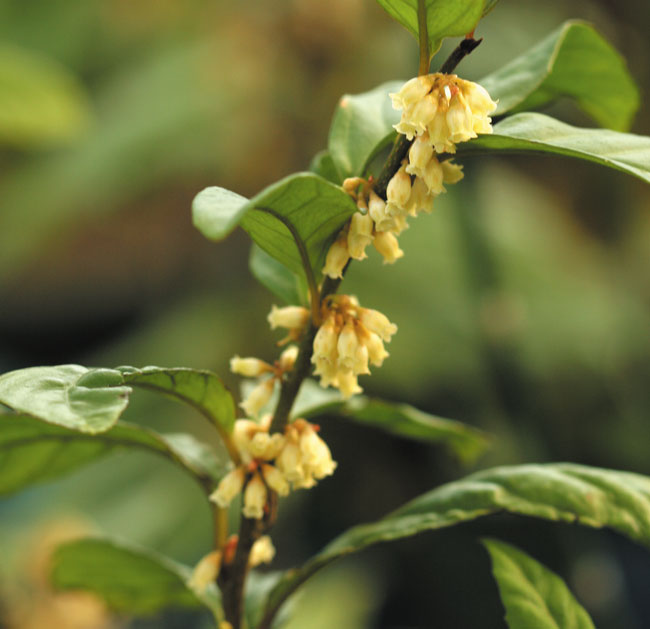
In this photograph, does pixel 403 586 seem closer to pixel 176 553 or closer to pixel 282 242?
pixel 176 553

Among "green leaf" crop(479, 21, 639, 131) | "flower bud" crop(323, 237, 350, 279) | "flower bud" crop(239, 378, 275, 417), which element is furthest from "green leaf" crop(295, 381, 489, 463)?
"green leaf" crop(479, 21, 639, 131)

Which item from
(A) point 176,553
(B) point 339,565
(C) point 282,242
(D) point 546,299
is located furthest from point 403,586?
(C) point 282,242

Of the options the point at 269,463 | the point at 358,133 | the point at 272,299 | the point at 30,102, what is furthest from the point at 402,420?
the point at 272,299

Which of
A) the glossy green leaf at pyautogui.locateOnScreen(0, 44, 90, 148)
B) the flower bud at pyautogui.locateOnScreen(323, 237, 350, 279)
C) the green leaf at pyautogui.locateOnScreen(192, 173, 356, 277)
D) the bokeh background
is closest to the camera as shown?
the green leaf at pyautogui.locateOnScreen(192, 173, 356, 277)

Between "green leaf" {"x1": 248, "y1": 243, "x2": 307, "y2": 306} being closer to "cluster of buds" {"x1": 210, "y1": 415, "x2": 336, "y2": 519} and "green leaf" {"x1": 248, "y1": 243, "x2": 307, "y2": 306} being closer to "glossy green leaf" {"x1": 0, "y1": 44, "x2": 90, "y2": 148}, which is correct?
"cluster of buds" {"x1": 210, "y1": 415, "x2": 336, "y2": 519}

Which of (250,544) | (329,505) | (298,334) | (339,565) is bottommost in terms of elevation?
(339,565)

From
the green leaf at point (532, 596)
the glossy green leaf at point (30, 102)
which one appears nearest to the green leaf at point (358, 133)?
the green leaf at point (532, 596)
